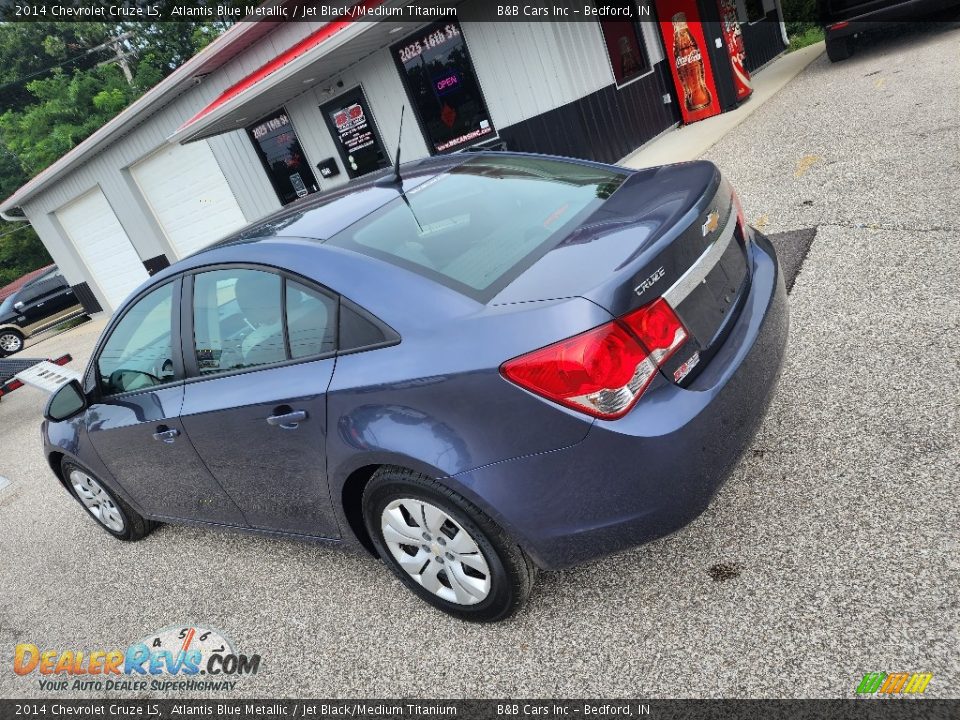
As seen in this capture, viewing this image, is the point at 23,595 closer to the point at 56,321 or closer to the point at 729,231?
the point at 729,231

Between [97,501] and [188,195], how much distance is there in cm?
1227

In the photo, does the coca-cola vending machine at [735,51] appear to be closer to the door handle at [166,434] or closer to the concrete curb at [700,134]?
the concrete curb at [700,134]

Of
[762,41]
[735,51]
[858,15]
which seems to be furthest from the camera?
[762,41]

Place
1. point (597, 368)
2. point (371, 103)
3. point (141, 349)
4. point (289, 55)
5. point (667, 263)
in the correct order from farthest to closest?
point (371, 103), point (289, 55), point (141, 349), point (667, 263), point (597, 368)

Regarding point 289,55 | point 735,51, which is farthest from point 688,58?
point 289,55

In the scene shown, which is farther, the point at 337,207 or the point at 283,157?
the point at 283,157

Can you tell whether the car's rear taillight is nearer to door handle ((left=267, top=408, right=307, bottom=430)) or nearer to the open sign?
door handle ((left=267, top=408, right=307, bottom=430))

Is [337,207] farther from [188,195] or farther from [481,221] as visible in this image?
[188,195]

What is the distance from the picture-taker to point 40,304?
2055 centimetres

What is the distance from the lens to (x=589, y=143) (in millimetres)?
10055

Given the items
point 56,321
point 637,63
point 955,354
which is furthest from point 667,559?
point 56,321

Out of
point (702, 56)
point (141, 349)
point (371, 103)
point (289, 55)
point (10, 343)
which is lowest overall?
point (10, 343)

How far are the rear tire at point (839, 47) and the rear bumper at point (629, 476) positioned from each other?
1268cm

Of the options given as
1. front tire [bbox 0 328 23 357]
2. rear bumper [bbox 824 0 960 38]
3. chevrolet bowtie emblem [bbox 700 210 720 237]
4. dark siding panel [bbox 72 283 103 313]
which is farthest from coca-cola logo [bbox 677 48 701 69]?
dark siding panel [bbox 72 283 103 313]
